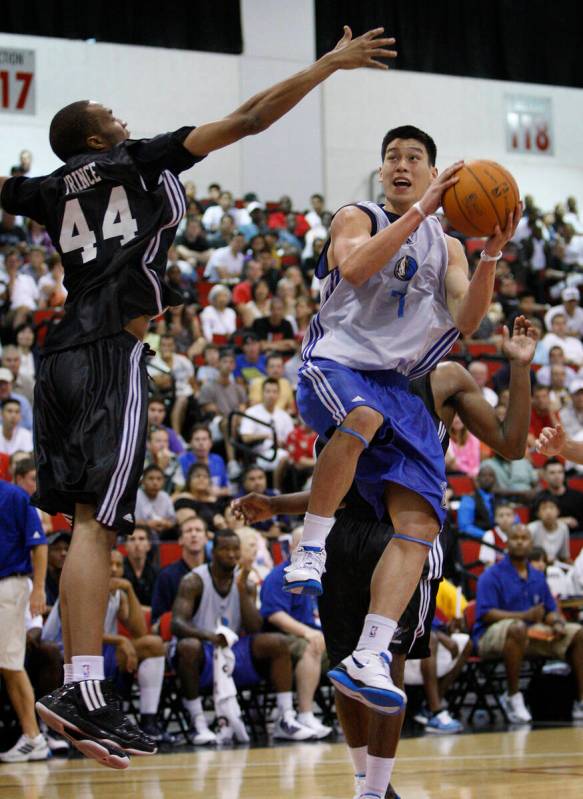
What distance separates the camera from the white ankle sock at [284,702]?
9680 mm

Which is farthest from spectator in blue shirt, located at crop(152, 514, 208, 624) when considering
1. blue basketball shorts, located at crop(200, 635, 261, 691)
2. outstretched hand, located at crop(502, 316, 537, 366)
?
outstretched hand, located at crop(502, 316, 537, 366)

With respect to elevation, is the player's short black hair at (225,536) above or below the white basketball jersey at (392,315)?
below

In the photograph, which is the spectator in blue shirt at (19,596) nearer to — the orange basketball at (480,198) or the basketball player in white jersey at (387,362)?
the basketball player in white jersey at (387,362)

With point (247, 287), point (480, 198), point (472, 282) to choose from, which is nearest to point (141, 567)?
point (472, 282)

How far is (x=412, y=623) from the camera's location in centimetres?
539

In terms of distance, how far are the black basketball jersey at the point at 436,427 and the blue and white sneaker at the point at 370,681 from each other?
1.01 meters

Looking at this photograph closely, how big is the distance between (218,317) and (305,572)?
42.0 feet

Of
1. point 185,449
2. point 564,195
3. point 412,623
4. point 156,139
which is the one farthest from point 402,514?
point 564,195

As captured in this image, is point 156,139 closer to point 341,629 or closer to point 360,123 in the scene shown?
point 341,629

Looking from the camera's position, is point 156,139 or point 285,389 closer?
point 156,139

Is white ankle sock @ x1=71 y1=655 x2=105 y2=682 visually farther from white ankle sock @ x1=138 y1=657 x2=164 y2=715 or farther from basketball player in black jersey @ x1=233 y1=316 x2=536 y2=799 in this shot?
white ankle sock @ x1=138 y1=657 x2=164 y2=715

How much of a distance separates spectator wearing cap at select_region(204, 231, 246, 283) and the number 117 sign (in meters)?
6.07

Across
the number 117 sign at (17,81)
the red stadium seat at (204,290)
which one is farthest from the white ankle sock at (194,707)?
the number 117 sign at (17,81)

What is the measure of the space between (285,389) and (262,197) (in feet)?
34.4
